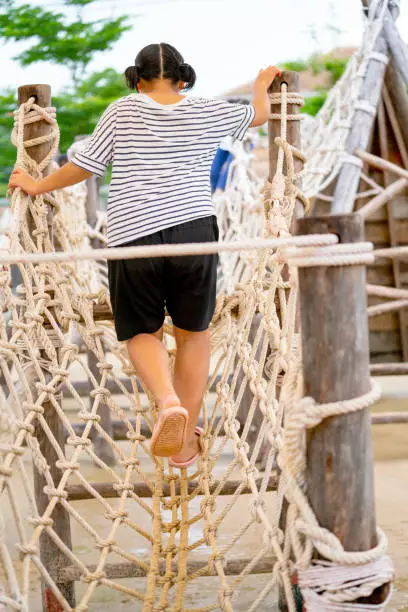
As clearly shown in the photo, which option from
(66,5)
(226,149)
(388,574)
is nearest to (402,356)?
(226,149)

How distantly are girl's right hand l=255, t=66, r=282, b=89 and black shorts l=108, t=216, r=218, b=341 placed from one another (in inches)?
14.0

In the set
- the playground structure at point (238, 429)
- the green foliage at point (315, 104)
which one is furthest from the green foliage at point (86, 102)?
the playground structure at point (238, 429)

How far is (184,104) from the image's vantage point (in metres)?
1.74

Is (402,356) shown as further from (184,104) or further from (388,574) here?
(388,574)

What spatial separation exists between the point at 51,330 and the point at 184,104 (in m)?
0.56

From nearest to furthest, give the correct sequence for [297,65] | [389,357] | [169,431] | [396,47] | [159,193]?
[169,431] < [159,193] < [396,47] < [389,357] < [297,65]

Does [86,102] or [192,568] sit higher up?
[86,102]

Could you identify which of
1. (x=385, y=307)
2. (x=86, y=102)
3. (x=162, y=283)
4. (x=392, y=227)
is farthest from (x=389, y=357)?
(x=86, y=102)

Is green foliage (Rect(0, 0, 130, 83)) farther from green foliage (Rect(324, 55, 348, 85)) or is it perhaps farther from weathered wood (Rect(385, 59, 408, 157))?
weathered wood (Rect(385, 59, 408, 157))

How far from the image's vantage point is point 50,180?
6.04 ft

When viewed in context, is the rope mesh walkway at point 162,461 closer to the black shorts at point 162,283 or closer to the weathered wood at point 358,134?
the black shorts at point 162,283

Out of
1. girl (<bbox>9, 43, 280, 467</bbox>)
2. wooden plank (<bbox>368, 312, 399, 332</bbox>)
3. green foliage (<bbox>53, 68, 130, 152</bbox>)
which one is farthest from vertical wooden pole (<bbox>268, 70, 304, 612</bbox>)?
green foliage (<bbox>53, 68, 130, 152</bbox>)

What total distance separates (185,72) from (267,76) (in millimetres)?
238

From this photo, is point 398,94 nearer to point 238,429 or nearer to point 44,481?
point 238,429
